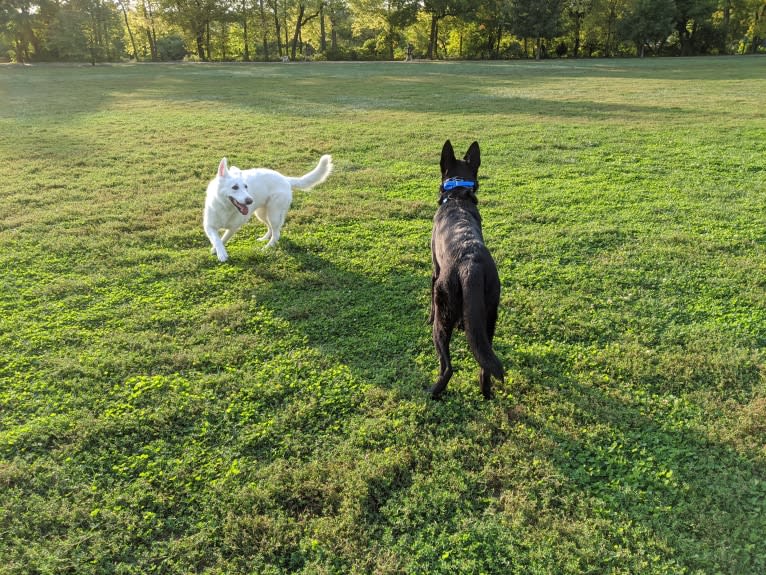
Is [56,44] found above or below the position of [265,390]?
above

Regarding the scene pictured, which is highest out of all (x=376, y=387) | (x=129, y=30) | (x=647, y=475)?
(x=129, y=30)

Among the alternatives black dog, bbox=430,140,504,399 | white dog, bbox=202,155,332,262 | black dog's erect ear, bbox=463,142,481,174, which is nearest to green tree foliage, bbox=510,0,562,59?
white dog, bbox=202,155,332,262

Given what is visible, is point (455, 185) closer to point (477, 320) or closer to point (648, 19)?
point (477, 320)

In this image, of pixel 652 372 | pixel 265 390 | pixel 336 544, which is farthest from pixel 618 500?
pixel 265 390

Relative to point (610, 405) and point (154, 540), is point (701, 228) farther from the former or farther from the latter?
point (154, 540)

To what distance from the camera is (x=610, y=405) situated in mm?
3412

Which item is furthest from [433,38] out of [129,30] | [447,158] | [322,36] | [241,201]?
[447,158]

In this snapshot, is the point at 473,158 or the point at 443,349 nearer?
the point at 443,349

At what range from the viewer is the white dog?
528 cm

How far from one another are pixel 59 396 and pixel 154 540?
1600mm

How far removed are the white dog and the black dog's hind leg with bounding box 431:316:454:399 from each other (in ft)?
9.64

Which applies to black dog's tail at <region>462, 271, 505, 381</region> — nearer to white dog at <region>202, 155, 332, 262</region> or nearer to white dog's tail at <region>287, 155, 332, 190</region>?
white dog at <region>202, 155, 332, 262</region>

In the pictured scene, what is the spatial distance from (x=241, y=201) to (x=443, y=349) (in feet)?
10.1

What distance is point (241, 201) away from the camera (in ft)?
17.2
